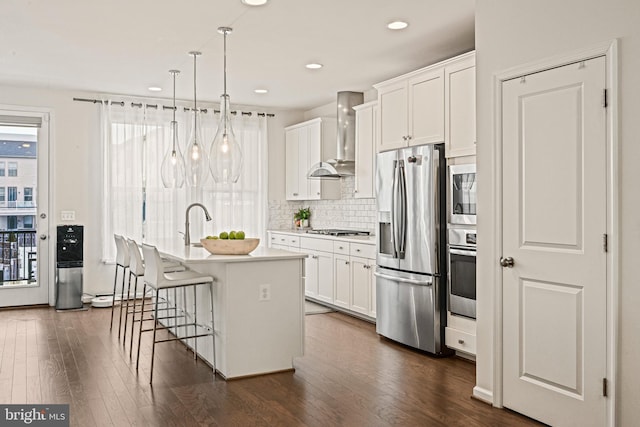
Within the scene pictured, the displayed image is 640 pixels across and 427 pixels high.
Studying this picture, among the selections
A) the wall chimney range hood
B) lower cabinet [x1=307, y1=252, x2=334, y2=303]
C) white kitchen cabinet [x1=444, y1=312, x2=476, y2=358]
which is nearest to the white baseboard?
white kitchen cabinet [x1=444, y1=312, x2=476, y2=358]

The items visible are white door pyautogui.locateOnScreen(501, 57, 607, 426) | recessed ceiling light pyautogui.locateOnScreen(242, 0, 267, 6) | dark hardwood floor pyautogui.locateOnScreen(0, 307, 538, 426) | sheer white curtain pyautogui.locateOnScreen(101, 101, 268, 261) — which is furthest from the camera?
sheer white curtain pyautogui.locateOnScreen(101, 101, 268, 261)

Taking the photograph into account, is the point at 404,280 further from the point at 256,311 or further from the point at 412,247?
the point at 256,311

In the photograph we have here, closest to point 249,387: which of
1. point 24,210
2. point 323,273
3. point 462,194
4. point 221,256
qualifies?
point 221,256

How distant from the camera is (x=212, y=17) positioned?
14.2ft

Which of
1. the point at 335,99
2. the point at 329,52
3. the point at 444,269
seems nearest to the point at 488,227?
the point at 444,269

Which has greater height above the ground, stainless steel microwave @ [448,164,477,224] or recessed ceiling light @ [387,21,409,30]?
recessed ceiling light @ [387,21,409,30]

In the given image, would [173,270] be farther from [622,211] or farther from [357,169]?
[622,211]

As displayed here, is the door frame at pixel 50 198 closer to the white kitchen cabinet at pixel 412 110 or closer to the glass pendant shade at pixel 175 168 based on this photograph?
the glass pendant shade at pixel 175 168

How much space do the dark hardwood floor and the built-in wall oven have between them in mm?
454

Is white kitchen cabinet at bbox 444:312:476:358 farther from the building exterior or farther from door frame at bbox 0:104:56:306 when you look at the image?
the building exterior

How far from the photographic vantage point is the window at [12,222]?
6.80 meters

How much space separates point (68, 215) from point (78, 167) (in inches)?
23.4

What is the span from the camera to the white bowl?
435cm

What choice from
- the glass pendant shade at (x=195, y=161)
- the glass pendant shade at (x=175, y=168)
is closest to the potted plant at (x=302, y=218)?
the glass pendant shade at (x=175, y=168)
